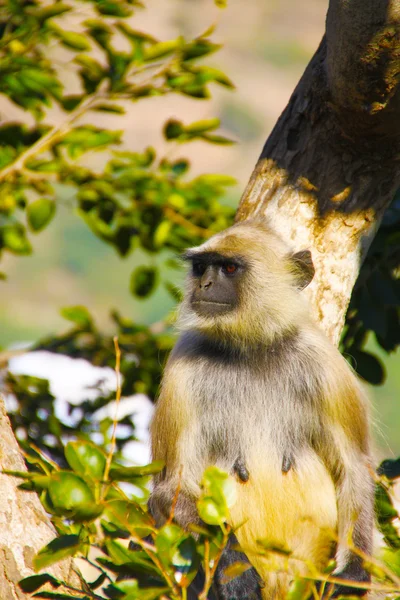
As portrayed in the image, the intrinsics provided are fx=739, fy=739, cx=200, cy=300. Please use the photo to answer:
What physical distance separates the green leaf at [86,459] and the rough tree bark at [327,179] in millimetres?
1935

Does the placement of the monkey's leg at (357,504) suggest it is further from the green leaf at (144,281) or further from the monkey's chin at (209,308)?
the green leaf at (144,281)

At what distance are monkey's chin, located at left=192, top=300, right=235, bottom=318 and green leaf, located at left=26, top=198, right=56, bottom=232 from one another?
112cm

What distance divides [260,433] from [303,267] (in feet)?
2.57

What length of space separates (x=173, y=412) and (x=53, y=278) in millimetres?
12232

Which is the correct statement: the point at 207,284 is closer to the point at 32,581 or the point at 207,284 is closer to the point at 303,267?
the point at 303,267

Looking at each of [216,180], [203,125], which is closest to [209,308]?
[203,125]

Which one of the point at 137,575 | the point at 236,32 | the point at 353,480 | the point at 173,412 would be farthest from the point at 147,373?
the point at 236,32

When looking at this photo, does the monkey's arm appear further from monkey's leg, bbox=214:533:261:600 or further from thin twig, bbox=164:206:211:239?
thin twig, bbox=164:206:211:239

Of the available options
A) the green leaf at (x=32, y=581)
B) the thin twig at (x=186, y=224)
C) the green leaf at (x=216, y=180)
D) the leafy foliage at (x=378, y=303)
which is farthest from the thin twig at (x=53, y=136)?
the green leaf at (x=32, y=581)

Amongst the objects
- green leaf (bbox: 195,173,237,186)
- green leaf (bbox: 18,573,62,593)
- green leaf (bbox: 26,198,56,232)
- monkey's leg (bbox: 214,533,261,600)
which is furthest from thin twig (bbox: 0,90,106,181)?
green leaf (bbox: 18,573,62,593)

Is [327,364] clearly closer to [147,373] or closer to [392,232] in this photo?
[392,232]

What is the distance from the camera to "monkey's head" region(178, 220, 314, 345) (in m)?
3.48

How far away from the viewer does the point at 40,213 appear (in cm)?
411

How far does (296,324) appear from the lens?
3.52 meters
